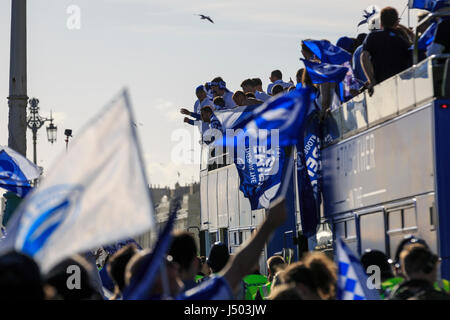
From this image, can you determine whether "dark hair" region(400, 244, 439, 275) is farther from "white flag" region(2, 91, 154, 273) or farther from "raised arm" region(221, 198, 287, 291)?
"white flag" region(2, 91, 154, 273)

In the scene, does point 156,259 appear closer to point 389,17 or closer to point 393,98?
point 393,98

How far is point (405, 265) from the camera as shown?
617 cm

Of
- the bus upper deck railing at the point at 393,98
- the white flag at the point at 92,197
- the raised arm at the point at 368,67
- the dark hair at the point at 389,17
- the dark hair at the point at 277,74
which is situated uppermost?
the dark hair at the point at 277,74

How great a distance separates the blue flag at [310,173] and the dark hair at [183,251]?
7.07 m

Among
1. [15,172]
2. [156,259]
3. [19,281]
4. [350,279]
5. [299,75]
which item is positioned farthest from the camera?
[15,172]

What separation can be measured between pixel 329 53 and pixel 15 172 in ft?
21.4

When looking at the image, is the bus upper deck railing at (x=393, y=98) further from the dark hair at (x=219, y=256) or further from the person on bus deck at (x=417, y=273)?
the person on bus deck at (x=417, y=273)

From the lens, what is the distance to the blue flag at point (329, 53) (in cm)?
1361

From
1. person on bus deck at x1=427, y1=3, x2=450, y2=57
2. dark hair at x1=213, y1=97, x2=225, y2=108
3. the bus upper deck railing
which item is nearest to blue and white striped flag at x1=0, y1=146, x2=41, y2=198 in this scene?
dark hair at x1=213, y1=97, x2=225, y2=108

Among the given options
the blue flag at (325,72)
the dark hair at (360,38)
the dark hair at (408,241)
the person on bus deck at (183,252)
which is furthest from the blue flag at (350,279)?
the dark hair at (360,38)

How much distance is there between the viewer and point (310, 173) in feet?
43.2

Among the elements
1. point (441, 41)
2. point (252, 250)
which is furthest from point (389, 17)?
point (252, 250)
